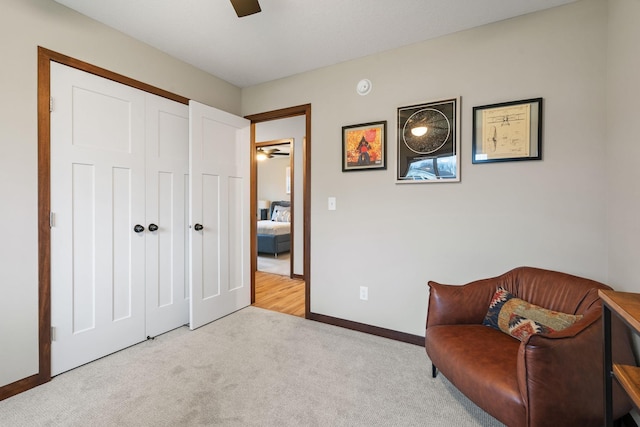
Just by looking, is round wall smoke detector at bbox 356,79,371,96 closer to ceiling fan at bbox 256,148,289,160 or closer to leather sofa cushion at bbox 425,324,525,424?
leather sofa cushion at bbox 425,324,525,424

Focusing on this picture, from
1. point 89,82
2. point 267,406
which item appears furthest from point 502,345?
point 89,82

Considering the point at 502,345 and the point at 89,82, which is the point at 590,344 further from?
the point at 89,82

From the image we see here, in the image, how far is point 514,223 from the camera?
205 cm

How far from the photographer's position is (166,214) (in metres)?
2.59

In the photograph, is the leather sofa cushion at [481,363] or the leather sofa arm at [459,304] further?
the leather sofa arm at [459,304]

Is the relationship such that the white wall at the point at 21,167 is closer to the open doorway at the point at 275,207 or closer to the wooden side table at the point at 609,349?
the open doorway at the point at 275,207

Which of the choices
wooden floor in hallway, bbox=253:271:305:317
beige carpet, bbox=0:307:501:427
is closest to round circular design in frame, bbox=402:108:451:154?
beige carpet, bbox=0:307:501:427

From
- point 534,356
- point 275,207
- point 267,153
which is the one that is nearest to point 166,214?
point 534,356

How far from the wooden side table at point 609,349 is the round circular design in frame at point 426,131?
59.4 inches

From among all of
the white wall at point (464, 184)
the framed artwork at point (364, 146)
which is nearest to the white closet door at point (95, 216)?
the white wall at point (464, 184)

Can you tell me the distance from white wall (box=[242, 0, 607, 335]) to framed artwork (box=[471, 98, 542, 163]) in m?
0.05

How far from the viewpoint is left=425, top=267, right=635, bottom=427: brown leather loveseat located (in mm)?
1154

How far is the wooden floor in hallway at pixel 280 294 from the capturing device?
3264 mm

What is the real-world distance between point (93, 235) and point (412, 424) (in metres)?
2.42
